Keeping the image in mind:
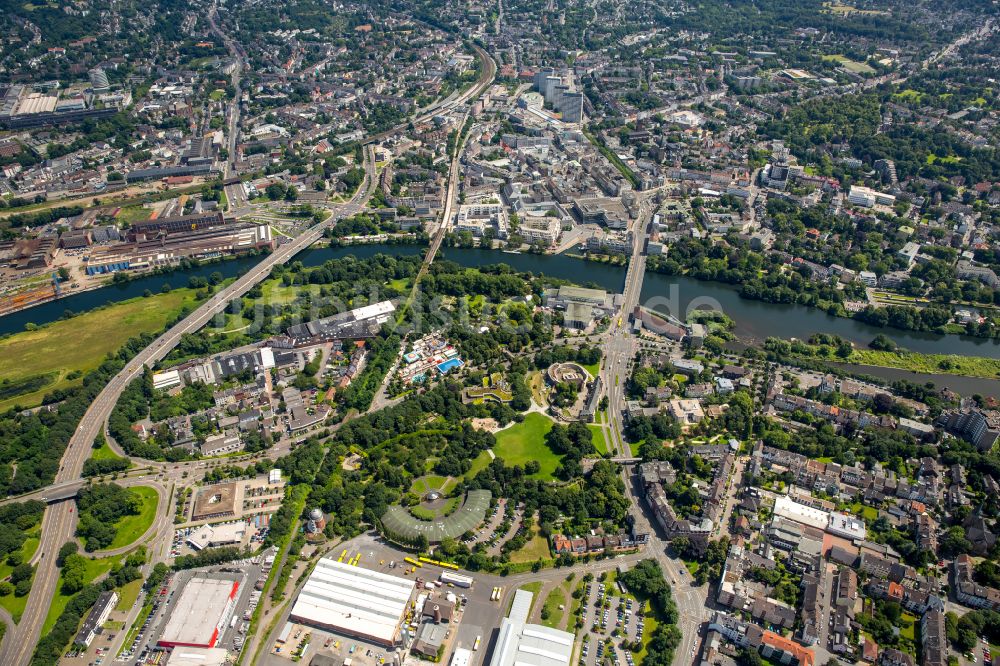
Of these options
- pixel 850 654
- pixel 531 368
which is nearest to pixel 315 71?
pixel 531 368

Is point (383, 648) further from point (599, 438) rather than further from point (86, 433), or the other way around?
point (86, 433)

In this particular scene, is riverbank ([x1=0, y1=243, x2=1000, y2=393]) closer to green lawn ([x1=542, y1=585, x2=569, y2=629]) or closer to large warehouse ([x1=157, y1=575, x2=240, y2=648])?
green lawn ([x1=542, y1=585, x2=569, y2=629])

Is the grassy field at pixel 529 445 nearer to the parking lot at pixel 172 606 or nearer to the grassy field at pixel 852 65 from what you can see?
the parking lot at pixel 172 606

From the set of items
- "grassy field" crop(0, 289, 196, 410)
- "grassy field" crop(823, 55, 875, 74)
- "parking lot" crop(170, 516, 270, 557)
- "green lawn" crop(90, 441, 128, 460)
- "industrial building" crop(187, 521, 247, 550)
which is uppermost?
"grassy field" crop(823, 55, 875, 74)

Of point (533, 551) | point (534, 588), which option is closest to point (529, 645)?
point (534, 588)

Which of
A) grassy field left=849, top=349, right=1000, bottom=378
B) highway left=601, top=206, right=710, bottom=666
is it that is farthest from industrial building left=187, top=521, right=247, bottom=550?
grassy field left=849, top=349, right=1000, bottom=378

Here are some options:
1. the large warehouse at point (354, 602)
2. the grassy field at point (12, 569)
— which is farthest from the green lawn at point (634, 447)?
the grassy field at point (12, 569)
